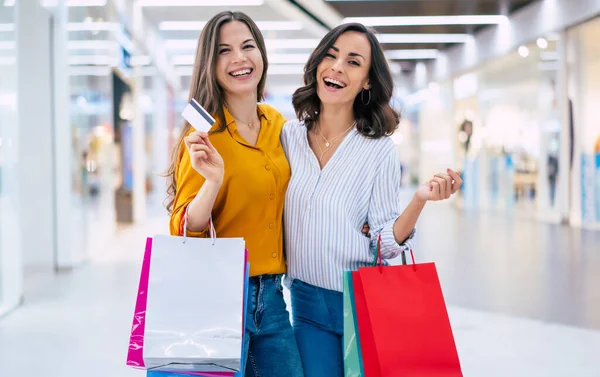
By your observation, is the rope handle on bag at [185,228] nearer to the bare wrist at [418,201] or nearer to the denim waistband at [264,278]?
the denim waistband at [264,278]

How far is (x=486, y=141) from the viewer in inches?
733

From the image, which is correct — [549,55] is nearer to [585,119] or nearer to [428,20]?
[585,119]

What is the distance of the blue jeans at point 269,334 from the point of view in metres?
1.94

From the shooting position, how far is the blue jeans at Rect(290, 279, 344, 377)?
200 cm

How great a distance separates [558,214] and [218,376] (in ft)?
43.2

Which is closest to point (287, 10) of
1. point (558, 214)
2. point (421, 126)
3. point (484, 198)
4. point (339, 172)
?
point (558, 214)

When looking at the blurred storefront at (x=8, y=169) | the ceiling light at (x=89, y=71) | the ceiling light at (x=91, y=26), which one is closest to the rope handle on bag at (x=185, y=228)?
the blurred storefront at (x=8, y=169)

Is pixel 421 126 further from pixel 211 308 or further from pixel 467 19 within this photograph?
pixel 211 308

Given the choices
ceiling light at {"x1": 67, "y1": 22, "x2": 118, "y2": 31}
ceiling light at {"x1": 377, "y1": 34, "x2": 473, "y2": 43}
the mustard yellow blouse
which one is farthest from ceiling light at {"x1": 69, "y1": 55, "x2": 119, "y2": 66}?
ceiling light at {"x1": 377, "y1": 34, "x2": 473, "y2": 43}

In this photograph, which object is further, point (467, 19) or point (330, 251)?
point (467, 19)

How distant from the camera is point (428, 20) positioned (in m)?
15.5

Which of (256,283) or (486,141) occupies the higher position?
(486,141)

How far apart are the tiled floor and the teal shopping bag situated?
2307mm

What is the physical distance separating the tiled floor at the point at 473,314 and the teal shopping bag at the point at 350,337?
7.57 feet
